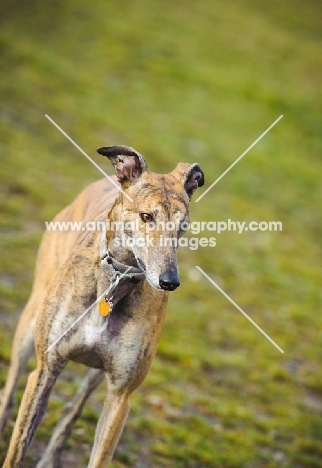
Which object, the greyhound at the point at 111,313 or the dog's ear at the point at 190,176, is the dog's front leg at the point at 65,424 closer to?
the greyhound at the point at 111,313

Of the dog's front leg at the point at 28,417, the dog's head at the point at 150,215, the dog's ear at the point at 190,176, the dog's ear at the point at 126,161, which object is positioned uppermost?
the dog's ear at the point at 190,176

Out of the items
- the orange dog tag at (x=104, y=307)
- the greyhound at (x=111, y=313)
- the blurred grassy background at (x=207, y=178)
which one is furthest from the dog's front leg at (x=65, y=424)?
the orange dog tag at (x=104, y=307)

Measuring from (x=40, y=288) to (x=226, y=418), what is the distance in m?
2.65

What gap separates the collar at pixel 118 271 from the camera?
3.96m

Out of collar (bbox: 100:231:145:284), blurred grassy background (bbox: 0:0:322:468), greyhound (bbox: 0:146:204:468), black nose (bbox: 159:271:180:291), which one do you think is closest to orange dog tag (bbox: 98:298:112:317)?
greyhound (bbox: 0:146:204:468)

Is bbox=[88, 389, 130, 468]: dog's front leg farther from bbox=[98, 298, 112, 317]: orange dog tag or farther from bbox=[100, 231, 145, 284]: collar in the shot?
bbox=[100, 231, 145, 284]: collar

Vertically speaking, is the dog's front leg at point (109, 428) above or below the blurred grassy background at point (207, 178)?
below

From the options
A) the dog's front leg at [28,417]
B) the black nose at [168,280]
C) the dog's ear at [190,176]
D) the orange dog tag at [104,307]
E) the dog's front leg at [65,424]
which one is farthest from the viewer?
the dog's front leg at [65,424]

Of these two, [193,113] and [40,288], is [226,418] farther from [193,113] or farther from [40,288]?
[193,113]

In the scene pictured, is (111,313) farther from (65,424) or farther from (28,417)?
(65,424)

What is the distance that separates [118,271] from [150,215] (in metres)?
0.42

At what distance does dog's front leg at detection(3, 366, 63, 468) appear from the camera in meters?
4.04

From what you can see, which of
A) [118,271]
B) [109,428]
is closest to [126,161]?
[118,271]

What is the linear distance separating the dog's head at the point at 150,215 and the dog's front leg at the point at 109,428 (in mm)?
870
